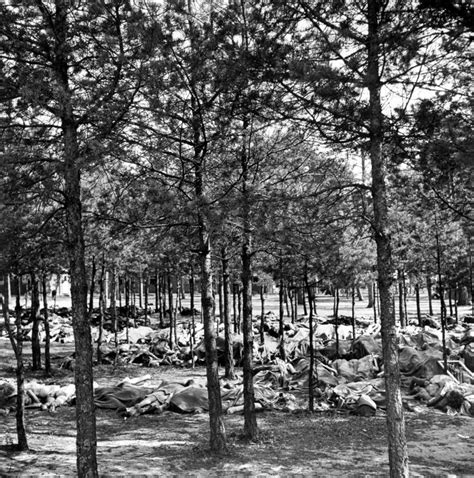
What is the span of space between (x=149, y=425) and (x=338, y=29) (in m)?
10.4

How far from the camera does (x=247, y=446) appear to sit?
10.3m

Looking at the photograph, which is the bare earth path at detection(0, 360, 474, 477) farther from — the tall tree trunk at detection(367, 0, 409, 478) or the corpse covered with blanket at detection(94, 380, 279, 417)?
the tall tree trunk at detection(367, 0, 409, 478)

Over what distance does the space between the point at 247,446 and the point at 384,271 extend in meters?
5.80

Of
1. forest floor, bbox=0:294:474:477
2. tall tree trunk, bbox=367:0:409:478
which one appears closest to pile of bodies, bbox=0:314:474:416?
forest floor, bbox=0:294:474:477

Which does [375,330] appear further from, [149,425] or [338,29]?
[338,29]

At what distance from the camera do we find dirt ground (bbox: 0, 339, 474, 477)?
29.0 ft

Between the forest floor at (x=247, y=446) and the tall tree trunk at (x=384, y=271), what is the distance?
3.05m

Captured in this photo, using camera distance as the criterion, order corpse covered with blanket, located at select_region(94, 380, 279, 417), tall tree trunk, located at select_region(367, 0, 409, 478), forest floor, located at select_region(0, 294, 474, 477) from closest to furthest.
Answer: tall tree trunk, located at select_region(367, 0, 409, 478) → forest floor, located at select_region(0, 294, 474, 477) → corpse covered with blanket, located at select_region(94, 380, 279, 417)

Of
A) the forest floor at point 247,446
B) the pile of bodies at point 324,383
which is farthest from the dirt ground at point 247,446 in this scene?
the pile of bodies at point 324,383

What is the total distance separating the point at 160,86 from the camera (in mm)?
7039

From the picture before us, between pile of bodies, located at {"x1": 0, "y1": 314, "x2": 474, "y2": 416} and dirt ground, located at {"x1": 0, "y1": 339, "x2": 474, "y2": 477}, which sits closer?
dirt ground, located at {"x1": 0, "y1": 339, "x2": 474, "y2": 477}

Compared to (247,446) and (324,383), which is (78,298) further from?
(324,383)

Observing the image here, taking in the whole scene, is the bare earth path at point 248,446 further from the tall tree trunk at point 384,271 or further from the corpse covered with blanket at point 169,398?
the tall tree trunk at point 384,271

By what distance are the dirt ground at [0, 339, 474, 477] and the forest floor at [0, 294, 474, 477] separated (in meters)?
0.02
